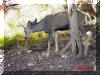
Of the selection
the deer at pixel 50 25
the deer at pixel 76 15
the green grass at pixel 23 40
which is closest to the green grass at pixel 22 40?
the green grass at pixel 23 40

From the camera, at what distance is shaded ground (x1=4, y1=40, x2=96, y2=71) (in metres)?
5.28

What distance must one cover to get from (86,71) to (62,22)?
55.2 inches

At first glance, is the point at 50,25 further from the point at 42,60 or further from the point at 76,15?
the point at 42,60

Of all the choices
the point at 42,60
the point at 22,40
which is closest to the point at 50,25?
the point at 22,40

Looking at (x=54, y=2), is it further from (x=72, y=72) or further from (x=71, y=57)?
(x=72, y=72)

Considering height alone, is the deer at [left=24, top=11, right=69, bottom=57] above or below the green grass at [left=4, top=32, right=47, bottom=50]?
above

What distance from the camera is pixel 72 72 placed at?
17.3 feet

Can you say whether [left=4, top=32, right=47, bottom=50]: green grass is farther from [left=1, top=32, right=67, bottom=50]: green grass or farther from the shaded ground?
the shaded ground

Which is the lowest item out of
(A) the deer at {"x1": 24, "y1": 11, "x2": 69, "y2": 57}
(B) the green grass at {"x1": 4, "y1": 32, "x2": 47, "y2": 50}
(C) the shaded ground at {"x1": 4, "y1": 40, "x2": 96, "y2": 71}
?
(C) the shaded ground at {"x1": 4, "y1": 40, "x2": 96, "y2": 71}

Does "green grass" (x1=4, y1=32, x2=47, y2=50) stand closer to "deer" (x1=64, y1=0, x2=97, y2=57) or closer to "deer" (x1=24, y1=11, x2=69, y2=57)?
"deer" (x1=24, y1=11, x2=69, y2=57)

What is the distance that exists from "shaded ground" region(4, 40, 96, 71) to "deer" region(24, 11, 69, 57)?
0.17 meters

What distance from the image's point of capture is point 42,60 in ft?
17.6

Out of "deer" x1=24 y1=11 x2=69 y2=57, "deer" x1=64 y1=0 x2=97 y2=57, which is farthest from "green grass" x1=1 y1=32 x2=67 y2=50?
"deer" x1=64 y1=0 x2=97 y2=57

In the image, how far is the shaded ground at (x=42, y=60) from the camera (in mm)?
5281
